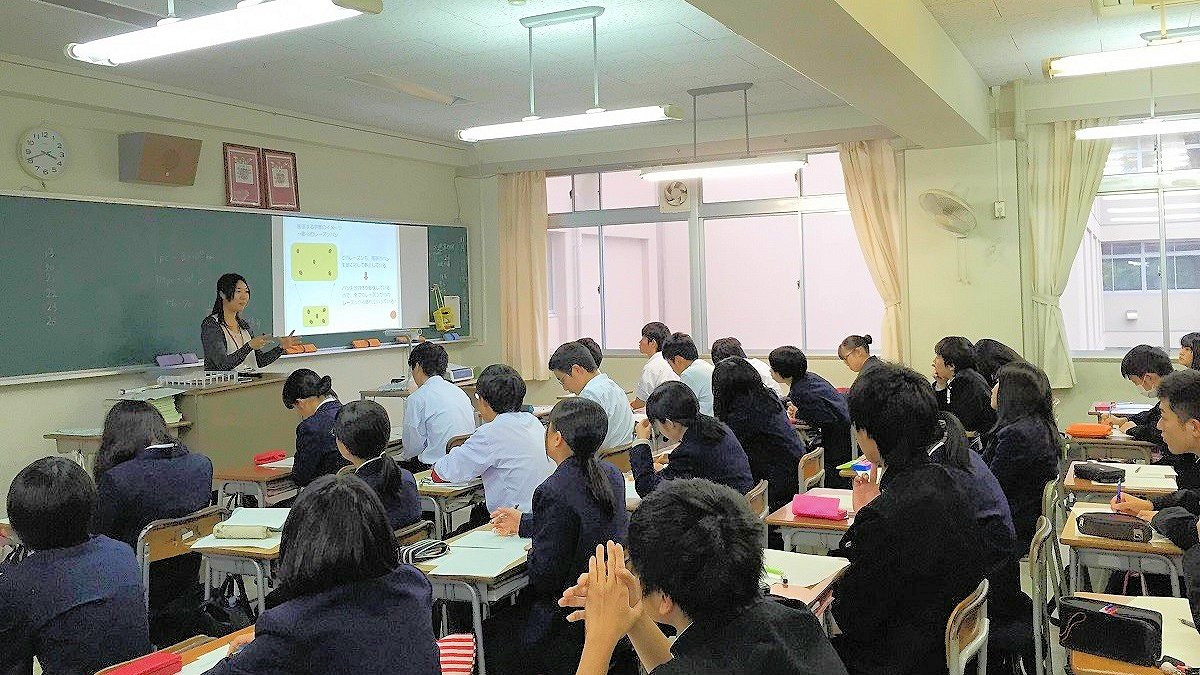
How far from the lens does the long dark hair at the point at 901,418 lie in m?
2.57

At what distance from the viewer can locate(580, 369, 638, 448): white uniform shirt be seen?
18.6 ft

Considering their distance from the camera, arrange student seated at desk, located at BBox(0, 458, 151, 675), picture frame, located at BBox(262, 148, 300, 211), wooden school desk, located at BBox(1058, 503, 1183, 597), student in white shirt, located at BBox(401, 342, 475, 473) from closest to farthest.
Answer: student seated at desk, located at BBox(0, 458, 151, 675) < wooden school desk, located at BBox(1058, 503, 1183, 597) < student in white shirt, located at BBox(401, 342, 475, 473) < picture frame, located at BBox(262, 148, 300, 211)

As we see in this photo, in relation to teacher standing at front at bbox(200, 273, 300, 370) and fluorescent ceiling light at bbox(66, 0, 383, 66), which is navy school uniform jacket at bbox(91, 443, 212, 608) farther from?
teacher standing at front at bbox(200, 273, 300, 370)

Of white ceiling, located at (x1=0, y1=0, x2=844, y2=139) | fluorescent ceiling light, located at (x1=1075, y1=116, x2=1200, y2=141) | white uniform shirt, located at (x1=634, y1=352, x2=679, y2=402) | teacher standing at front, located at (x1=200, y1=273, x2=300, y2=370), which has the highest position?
white ceiling, located at (x1=0, y1=0, x2=844, y2=139)

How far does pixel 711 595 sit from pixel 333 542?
777 mm

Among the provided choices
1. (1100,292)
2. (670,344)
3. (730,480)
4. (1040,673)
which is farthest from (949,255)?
(1040,673)

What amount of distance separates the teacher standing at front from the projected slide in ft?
3.32

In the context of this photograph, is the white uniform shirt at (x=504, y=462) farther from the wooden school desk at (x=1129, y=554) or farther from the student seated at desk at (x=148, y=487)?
the wooden school desk at (x=1129, y=554)

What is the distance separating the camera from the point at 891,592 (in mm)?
2455

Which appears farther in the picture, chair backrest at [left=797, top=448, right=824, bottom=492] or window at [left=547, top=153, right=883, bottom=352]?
window at [left=547, top=153, right=883, bottom=352]

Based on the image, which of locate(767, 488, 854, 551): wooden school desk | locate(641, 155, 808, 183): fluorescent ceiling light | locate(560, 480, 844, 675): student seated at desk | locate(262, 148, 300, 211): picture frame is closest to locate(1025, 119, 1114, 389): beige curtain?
locate(641, 155, 808, 183): fluorescent ceiling light

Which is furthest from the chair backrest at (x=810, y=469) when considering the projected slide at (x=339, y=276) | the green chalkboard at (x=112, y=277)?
the projected slide at (x=339, y=276)

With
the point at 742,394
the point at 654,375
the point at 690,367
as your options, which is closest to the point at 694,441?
Result: the point at 742,394

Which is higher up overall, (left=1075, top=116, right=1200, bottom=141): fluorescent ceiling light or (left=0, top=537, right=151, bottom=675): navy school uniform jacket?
(left=1075, top=116, right=1200, bottom=141): fluorescent ceiling light
